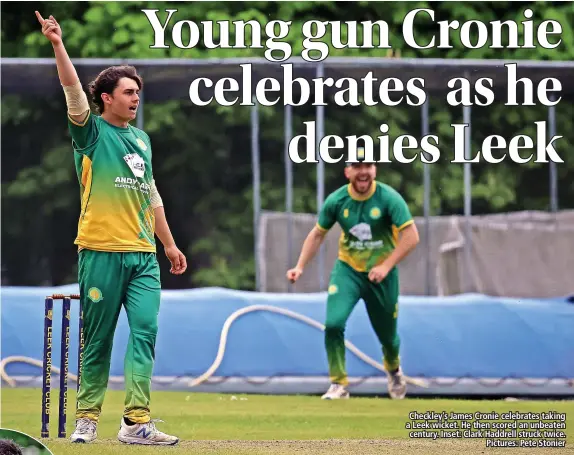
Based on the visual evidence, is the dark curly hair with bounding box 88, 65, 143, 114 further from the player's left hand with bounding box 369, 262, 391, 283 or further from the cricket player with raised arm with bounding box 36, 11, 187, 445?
the player's left hand with bounding box 369, 262, 391, 283

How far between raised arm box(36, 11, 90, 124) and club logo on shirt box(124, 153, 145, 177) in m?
0.32

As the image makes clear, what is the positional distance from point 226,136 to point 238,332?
677 cm

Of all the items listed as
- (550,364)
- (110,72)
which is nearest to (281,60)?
(110,72)

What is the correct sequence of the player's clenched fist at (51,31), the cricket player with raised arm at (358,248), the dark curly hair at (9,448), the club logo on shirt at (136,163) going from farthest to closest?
the cricket player with raised arm at (358,248)
the club logo on shirt at (136,163)
the player's clenched fist at (51,31)
the dark curly hair at (9,448)

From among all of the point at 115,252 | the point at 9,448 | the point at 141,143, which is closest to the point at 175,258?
the point at 115,252

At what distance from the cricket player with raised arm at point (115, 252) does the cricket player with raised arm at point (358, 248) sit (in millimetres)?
3578

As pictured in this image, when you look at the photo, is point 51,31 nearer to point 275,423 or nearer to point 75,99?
point 75,99

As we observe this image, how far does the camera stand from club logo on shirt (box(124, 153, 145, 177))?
24.1ft

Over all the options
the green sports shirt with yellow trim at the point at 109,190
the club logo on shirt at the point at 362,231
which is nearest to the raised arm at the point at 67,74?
the green sports shirt with yellow trim at the point at 109,190

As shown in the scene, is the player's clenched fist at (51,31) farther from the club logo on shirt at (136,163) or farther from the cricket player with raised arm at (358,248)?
the cricket player with raised arm at (358,248)

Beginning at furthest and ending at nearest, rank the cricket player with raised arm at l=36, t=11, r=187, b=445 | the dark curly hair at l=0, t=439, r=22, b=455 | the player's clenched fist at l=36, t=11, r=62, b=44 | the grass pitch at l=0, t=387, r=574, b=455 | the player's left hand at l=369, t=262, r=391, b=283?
the player's left hand at l=369, t=262, r=391, b=283
the grass pitch at l=0, t=387, r=574, b=455
the cricket player with raised arm at l=36, t=11, r=187, b=445
the player's clenched fist at l=36, t=11, r=62, b=44
the dark curly hair at l=0, t=439, r=22, b=455

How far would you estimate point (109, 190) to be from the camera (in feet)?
24.0

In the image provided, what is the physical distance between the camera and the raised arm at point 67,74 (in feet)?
22.2

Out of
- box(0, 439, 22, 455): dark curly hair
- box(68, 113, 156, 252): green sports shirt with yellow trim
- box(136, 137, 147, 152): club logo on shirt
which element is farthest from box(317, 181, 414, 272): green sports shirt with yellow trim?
box(0, 439, 22, 455): dark curly hair
